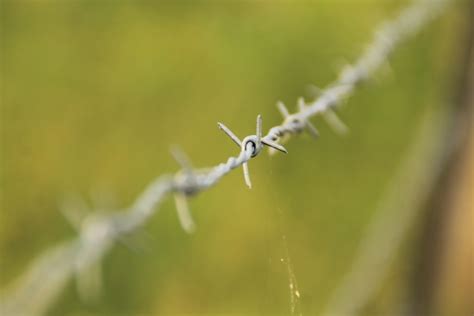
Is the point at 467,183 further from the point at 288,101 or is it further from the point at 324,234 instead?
the point at 288,101

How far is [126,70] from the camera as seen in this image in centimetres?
235

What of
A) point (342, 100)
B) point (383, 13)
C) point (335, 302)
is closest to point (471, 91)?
point (335, 302)

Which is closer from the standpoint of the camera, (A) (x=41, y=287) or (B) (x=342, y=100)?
(B) (x=342, y=100)

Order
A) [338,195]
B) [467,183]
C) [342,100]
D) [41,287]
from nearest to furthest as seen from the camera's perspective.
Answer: [342,100]
[41,287]
[467,183]
[338,195]

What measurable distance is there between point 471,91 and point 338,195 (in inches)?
24.4

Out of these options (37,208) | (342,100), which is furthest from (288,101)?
(342,100)

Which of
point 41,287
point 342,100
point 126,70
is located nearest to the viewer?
point 342,100

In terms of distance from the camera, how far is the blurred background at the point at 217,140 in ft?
5.82

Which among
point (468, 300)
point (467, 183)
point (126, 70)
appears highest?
point (126, 70)

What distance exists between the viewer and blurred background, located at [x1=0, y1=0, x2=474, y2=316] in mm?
1772

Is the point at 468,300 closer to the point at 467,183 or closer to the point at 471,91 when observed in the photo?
the point at 467,183

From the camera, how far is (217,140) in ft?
6.90

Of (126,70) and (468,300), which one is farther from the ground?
(126,70)

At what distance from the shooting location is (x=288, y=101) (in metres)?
2.07
